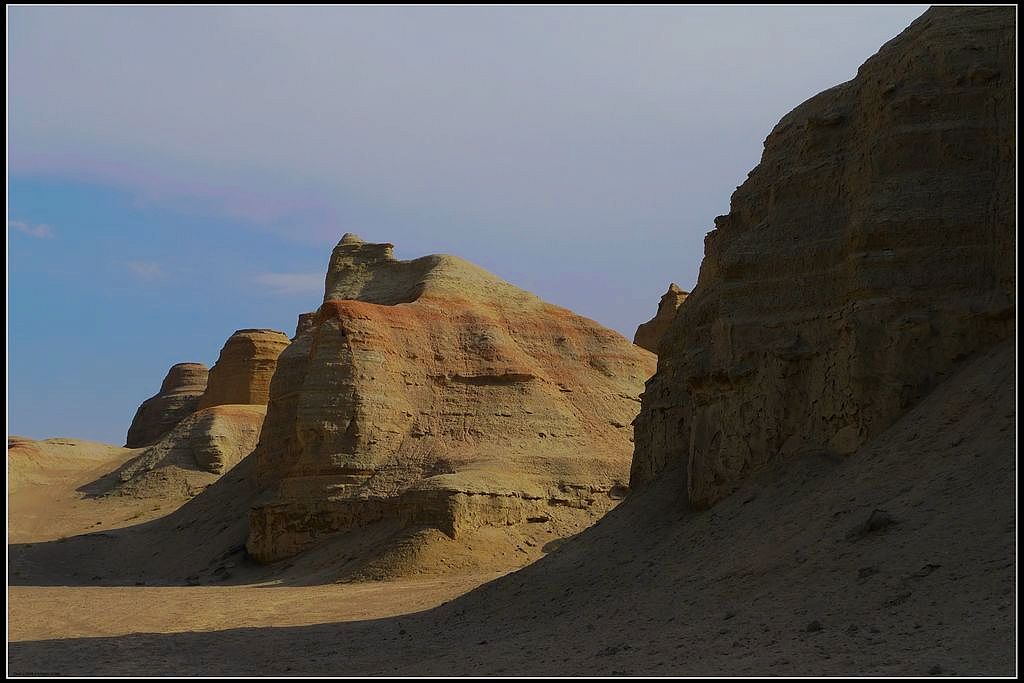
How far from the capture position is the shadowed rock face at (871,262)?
12.0 metres

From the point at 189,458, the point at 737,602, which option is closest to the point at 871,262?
the point at 737,602

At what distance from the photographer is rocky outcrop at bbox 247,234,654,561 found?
2531cm

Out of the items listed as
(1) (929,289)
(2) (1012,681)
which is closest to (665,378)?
(1) (929,289)

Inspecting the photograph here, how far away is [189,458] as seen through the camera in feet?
137

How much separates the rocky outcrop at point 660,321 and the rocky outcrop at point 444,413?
543 centimetres

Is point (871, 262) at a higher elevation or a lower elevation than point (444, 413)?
lower

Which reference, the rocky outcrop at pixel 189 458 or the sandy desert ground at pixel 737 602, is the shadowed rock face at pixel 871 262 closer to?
the sandy desert ground at pixel 737 602

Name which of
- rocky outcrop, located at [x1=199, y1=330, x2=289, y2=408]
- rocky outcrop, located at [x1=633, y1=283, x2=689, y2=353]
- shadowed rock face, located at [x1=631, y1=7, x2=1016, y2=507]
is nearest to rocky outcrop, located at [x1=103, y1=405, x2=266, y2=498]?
rocky outcrop, located at [x1=199, y1=330, x2=289, y2=408]

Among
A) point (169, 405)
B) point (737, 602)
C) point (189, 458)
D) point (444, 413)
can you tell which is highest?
point (169, 405)

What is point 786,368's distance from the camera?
13023mm

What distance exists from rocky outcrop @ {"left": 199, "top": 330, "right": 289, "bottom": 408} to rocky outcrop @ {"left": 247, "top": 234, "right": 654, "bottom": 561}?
14520 millimetres

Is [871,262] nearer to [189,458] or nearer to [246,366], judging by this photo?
[189,458]

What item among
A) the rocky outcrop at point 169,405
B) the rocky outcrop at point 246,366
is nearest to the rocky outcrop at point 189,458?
the rocky outcrop at point 246,366

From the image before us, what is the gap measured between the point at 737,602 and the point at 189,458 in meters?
34.7
